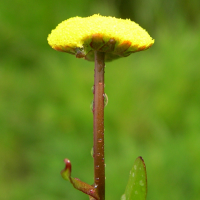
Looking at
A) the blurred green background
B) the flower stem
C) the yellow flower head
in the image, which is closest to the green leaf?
the flower stem

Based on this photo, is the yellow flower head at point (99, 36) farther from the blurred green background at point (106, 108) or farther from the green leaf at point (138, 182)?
the blurred green background at point (106, 108)

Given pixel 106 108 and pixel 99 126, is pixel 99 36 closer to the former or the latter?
pixel 99 126

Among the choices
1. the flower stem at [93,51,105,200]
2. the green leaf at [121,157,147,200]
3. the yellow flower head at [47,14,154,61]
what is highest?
the yellow flower head at [47,14,154,61]

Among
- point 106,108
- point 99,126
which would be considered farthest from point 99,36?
point 106,108

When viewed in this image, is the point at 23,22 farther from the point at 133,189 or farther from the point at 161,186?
the point at 133,189

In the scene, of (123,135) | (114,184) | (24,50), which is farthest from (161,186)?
(24,50)

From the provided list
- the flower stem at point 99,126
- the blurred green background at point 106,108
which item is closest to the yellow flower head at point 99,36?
the flower stem at point 99,126

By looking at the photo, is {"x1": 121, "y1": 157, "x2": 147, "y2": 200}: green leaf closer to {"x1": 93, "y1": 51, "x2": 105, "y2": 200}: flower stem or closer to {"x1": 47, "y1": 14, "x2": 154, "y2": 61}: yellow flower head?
{"x1": 93, "y1": 51, "x2": 105, "y2": 200}: flower stem
